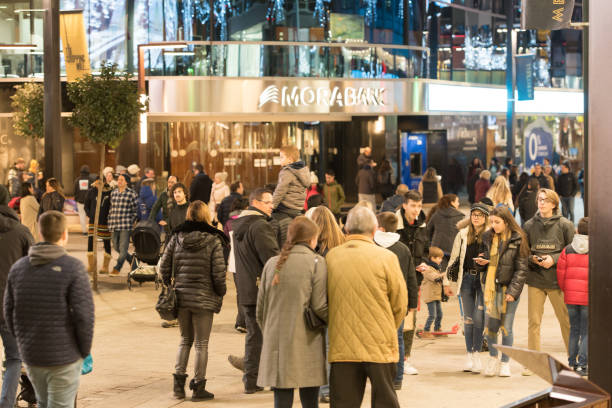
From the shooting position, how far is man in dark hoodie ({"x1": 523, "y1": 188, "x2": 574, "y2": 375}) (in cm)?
977

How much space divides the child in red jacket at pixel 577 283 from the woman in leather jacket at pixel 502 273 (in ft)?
1.30

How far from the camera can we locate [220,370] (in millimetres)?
10039

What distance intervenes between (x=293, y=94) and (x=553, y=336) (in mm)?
18453

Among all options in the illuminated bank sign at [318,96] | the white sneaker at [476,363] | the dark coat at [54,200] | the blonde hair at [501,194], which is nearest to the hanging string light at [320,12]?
the illuminated bank sign at [318,96]

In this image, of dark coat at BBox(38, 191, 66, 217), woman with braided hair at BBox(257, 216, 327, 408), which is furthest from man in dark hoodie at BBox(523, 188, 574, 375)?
dark coat at BBox(38, 191, 66, 217)

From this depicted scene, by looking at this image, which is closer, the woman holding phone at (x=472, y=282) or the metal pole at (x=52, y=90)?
the woman holding phone at (x=472, y=282)

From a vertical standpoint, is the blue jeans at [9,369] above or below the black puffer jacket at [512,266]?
below

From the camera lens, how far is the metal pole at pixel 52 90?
1440 centimetres

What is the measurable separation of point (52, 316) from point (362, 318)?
2.01 metres

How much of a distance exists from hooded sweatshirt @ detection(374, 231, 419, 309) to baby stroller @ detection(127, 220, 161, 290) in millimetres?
6682

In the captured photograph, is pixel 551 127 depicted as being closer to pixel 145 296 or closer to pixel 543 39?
pixel 543 39

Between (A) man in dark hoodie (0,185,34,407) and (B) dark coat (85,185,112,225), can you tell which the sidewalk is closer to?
(A) man in dark hoodie (0,185,34,407)

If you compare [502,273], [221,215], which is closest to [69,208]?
[221,215]

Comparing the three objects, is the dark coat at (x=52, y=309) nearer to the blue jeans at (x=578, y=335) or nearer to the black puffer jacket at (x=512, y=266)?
the black puffer jacket at (x=512, y=266)
